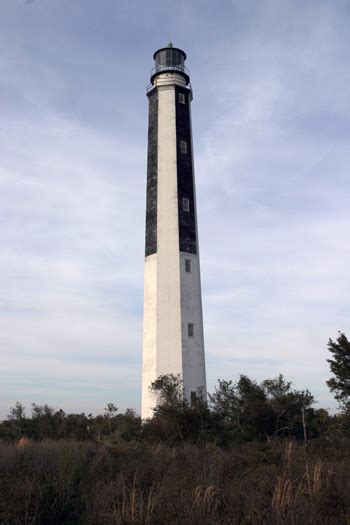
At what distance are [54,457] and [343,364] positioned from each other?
18781 mm

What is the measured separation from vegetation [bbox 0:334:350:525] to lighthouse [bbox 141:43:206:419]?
318cm

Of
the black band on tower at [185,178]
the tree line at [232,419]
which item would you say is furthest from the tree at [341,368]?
the black band on tower at [185,178]

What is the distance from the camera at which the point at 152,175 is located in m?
33.9

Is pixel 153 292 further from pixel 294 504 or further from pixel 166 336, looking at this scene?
pixel 294 504

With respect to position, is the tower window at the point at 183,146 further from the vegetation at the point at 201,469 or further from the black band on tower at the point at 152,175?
the vegetation at the point at 201,469

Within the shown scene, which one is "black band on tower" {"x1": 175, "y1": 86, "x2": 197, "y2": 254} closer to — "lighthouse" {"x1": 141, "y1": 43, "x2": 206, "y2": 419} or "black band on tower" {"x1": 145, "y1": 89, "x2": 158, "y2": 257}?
"lighthouse" {"x1": 141, "y1": 43, "x2": 206, "y2": 419}

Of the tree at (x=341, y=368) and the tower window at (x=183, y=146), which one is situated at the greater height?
the tower window at (x=183, y=146)

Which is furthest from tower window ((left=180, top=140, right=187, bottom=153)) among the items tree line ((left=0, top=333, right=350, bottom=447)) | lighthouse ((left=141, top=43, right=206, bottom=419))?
tree line ((left=0, top=333, right=350, bottom=447))

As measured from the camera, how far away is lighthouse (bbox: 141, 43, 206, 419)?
96.0 feet

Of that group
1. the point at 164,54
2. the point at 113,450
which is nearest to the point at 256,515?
the point at 113,450

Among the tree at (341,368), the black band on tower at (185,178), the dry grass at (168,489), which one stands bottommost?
the dry grass at (168,489)

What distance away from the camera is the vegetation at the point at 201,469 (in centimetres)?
838

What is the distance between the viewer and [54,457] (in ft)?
42.6

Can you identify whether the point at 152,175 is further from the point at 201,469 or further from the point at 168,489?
the point at 168,489
